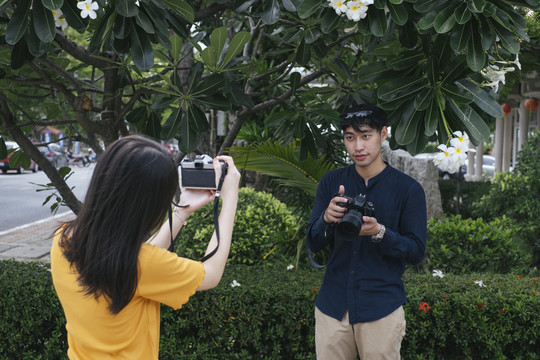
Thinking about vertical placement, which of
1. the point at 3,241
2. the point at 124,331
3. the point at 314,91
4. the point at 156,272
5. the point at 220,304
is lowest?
the point at 3,241

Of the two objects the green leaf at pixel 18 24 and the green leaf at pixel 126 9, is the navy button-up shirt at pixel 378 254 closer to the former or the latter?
the green leaf at pixel 126 9

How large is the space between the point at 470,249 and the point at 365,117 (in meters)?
2.56

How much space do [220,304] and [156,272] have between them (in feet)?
6.03

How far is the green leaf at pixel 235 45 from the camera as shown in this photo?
8.58ft

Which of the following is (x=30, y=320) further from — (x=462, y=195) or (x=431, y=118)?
(x=462, y=195)

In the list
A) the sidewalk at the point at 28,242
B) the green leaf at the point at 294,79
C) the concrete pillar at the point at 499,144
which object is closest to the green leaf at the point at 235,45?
the green leaf at the point at 294,79

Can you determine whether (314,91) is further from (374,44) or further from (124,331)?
(124,331)

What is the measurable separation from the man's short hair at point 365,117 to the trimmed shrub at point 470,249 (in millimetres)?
2302

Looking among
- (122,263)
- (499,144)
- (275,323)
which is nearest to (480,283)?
(275,323)

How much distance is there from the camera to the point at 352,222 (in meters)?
2.09

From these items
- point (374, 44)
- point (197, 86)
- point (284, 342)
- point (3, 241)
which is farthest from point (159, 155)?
point (3, 241)

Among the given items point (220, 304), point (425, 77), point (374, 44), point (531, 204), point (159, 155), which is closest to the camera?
point (159, 155)

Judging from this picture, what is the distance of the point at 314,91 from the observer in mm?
3346

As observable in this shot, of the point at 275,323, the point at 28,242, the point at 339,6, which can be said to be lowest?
the point at 28,242
